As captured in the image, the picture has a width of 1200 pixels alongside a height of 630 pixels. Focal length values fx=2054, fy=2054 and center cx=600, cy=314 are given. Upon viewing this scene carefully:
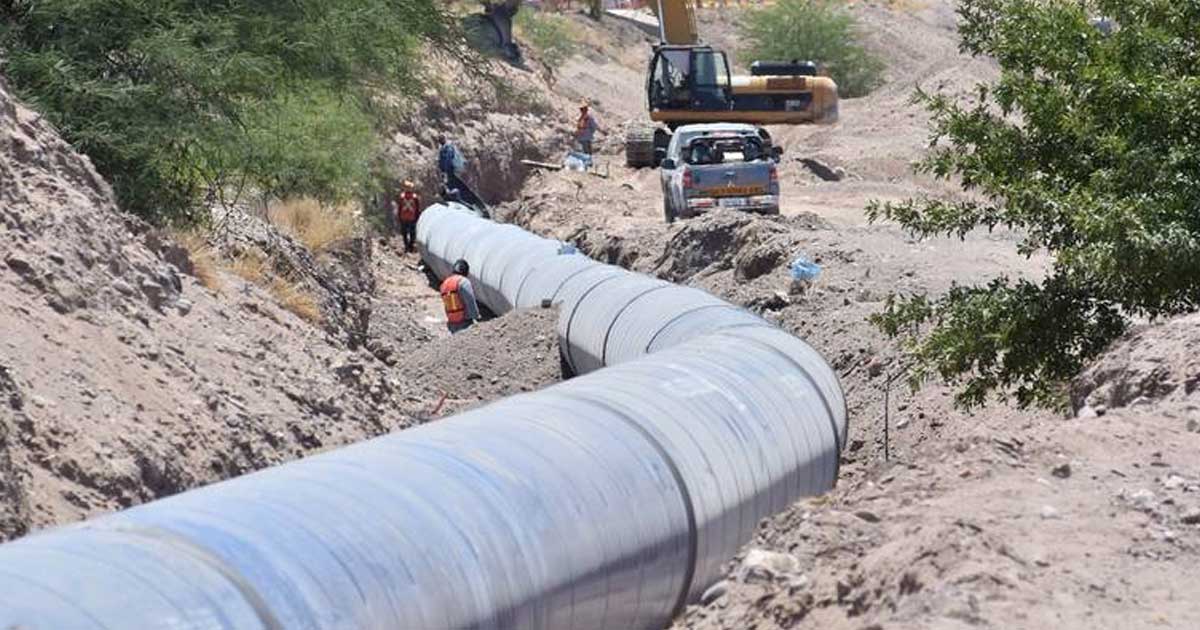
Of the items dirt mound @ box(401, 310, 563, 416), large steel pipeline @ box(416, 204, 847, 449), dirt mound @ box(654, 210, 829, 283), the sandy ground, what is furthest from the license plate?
dirt mound @ box(401, 310, 563, 416)

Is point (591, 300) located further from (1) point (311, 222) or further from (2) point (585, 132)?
(2) point (585, 132)

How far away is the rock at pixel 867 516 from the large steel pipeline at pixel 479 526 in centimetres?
122

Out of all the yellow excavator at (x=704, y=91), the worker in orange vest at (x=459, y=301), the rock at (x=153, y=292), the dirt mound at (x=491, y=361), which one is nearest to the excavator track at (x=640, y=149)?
the yellow excavator at (x=704, y=91)

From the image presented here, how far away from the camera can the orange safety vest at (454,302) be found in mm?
23750

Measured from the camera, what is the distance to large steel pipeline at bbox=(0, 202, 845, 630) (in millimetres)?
6992

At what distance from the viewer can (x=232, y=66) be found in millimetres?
18922

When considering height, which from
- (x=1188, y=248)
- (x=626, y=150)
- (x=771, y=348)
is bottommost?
(x=626, y=150)

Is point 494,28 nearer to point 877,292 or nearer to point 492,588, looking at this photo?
point 877,292

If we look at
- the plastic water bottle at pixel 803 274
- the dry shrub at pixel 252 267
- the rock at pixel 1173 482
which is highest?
the rock at pixel 1173 482

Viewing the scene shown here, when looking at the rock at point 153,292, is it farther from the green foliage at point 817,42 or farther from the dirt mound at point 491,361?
the green foliage at point 817,42

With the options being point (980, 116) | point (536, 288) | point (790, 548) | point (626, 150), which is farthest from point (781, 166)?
point (790, 548)

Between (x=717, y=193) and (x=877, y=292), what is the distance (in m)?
11.1

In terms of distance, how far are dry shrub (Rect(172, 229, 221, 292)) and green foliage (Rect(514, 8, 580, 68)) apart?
4116 cm

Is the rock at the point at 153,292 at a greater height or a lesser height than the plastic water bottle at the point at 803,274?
greater
